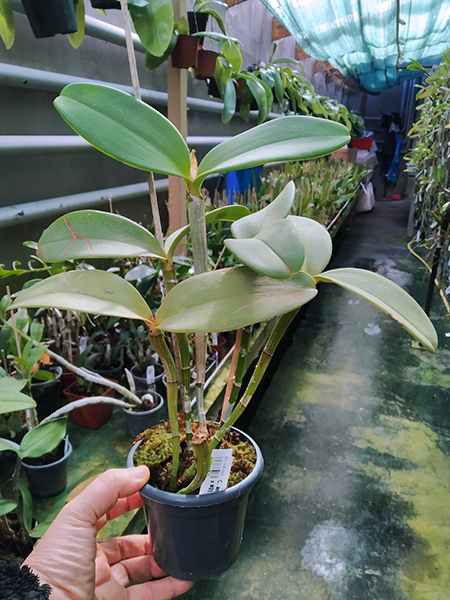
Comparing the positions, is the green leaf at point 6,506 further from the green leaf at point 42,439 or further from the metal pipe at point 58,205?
the metal pipe at point 58,205

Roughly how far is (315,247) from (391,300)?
4.1 inches

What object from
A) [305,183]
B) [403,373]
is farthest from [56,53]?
[403,373]

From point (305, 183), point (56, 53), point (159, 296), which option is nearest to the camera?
point (159, 296)

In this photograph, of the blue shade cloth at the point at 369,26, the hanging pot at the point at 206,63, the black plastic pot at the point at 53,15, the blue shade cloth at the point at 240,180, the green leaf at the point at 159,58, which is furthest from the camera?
the blue shade cloth at the point at 369,26

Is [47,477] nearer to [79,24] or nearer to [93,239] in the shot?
[93,239]

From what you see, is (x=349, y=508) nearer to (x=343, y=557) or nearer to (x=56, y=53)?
(x=343, y=557)

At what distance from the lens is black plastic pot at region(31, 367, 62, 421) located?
4.15 feet

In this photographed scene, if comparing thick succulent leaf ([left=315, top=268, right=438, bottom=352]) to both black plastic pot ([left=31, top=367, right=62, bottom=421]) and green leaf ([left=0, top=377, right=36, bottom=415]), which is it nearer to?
green leaf ([left=0, top=377, right=36, bottom=415])

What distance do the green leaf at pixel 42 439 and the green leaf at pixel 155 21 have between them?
895 millimetres

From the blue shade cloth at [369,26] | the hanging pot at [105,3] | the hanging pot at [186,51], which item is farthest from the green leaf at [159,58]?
the blue shade cloth at [369,26]

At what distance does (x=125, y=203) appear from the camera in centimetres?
216

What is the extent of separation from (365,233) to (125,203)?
3.82 metres

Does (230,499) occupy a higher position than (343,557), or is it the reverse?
(230,499)

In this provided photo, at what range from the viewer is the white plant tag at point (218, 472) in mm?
553
